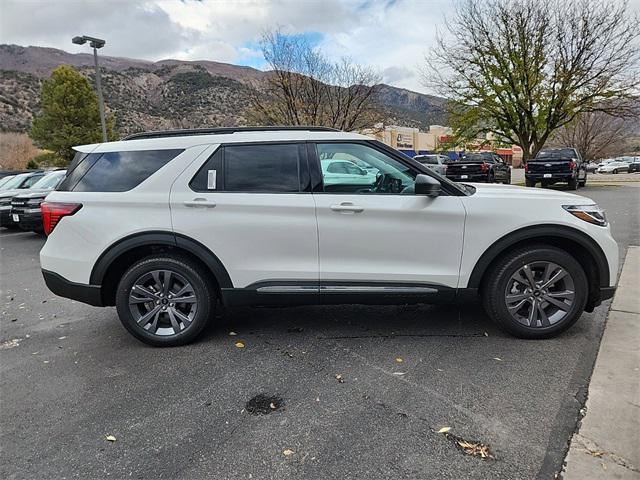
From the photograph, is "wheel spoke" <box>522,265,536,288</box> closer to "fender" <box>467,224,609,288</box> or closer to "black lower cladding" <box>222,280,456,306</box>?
"fender" <box>467,224,609,288</box>

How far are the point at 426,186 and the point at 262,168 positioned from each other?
1383 mm

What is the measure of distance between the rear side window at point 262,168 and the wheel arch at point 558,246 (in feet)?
5.55

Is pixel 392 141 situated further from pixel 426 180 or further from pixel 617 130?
pixel 426 180

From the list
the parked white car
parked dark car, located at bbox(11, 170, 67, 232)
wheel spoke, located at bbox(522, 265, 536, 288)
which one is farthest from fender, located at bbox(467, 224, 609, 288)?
the parked white car

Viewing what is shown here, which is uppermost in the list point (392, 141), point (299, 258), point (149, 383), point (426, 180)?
point (392, 141)

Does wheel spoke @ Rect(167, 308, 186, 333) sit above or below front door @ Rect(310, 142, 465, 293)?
below

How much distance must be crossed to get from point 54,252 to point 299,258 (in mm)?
2159

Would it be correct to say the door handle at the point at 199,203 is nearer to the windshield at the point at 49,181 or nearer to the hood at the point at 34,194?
the hood at the point at 34,194

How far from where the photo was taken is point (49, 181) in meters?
11.6

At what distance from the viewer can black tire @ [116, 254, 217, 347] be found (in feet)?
12.2

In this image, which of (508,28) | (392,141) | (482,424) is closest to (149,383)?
(482,424)

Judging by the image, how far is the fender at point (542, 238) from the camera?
356cm

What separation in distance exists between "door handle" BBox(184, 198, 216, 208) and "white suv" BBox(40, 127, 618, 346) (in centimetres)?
1

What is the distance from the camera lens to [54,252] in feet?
12.3
